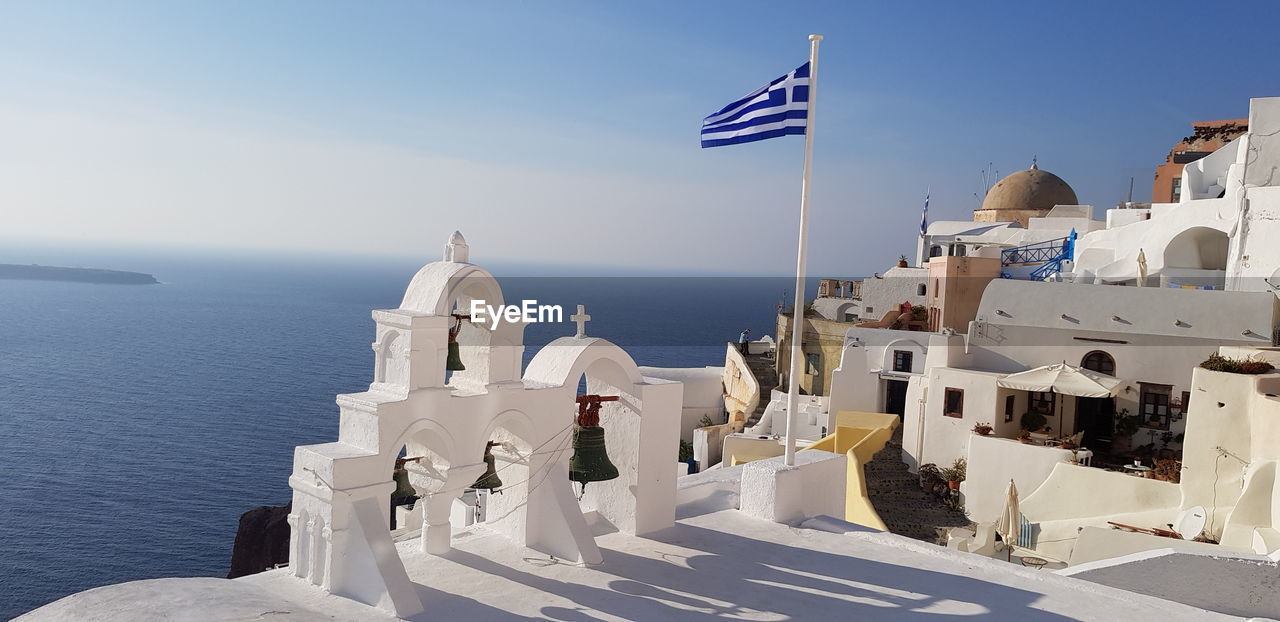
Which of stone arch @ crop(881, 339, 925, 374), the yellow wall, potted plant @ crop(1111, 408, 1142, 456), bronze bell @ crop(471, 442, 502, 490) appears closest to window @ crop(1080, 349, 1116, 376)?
potted plant @ crop(1111, 408, 1142, 456)

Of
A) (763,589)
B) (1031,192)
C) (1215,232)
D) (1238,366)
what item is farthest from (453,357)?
(1031,192)

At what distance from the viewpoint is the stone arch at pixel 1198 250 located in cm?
2452

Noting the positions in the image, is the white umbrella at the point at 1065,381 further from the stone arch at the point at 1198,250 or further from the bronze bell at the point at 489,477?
the bronze bell at the point at 489,477

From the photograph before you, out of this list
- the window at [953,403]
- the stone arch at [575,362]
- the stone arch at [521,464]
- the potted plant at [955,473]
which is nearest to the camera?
the stone arch at [521,464]

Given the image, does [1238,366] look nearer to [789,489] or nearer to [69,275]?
[789,489]

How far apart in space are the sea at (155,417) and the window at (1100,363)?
557 inches

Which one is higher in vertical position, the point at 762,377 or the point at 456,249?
the point at 456,249

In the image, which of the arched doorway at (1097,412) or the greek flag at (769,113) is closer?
the greek flag at (769,113)

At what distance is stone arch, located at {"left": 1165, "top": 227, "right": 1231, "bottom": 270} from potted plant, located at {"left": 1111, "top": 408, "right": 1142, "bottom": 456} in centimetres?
689

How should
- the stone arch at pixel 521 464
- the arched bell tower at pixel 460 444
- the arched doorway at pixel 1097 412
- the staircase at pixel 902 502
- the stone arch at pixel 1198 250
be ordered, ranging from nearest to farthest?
1. the arched bell tower at pixel 460 444
2. the stone arch at pixel 521 464
3. the staircase at pixel 902 502
4. the arched doorway at pixel 1097 412
5. the stone arch at pixel 1198 250

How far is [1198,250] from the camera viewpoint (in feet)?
81.5

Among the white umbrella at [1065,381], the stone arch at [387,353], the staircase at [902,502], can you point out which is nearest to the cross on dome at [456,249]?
the stone arch at [387,353]

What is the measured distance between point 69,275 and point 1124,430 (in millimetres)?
180619

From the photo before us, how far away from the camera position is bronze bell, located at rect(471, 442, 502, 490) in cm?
917
